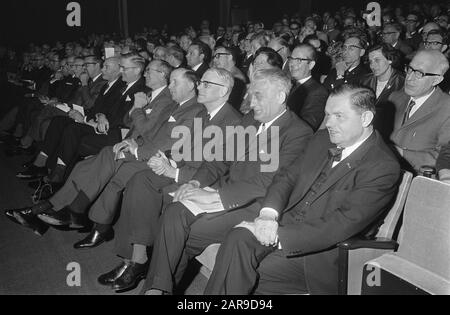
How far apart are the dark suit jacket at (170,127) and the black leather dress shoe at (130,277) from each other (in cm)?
84

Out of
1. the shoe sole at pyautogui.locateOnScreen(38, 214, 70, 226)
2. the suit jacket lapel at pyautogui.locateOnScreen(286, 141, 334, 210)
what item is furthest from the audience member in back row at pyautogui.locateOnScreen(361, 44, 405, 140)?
the shoe sole at pyautogui.locateOnScreen(38, 214, 70, 226)

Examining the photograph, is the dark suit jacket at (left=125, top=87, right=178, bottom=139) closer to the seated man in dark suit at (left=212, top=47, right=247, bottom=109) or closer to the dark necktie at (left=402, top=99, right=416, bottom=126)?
the seated man in dark suit at (left=212, top=47, right=247, bottom=109)

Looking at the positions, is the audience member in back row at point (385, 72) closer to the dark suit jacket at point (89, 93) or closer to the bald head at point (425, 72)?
the bald head at point (425, 72)

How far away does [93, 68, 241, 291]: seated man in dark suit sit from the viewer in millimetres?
2701

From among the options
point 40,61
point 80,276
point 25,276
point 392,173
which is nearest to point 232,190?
point 392,173

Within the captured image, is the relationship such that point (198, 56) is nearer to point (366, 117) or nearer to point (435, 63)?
point (435, 63)

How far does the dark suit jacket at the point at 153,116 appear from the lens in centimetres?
360

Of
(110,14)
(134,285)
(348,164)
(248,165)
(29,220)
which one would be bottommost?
(134,285)

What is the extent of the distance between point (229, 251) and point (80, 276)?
126 cm

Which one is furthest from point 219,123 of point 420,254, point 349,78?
point 349,78

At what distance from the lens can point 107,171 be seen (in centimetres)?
327

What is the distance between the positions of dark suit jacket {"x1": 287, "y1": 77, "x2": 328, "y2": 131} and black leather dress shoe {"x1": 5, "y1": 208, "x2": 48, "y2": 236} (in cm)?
220

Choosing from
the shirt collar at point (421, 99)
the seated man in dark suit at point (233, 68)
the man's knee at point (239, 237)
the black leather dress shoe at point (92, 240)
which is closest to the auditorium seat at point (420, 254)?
the man's knee at point (239, 237)

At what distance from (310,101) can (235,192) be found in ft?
4.87
